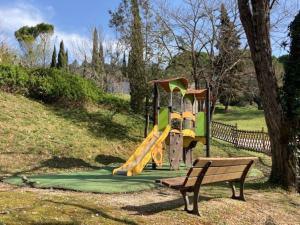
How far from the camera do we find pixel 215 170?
776cm

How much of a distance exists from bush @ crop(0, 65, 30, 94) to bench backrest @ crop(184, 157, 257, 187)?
41.3 feet

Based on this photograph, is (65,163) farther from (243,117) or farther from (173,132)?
(243,117)

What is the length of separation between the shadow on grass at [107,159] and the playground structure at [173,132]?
1.81m

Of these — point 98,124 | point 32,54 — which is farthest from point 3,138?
point 32,54

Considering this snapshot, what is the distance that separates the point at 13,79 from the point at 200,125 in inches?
320

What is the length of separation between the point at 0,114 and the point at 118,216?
34.5ft

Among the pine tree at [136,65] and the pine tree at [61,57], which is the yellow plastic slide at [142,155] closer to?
the pine tree at [136,65]

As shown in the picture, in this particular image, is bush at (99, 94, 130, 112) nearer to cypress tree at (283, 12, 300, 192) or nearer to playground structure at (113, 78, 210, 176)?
playground structure at (113, 78, 210, 176)

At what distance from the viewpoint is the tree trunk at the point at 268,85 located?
437 inches

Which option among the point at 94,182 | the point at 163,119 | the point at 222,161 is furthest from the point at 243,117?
the point at 222,161

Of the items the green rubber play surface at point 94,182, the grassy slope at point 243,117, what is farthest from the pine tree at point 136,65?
the grassy slope at point 243,117

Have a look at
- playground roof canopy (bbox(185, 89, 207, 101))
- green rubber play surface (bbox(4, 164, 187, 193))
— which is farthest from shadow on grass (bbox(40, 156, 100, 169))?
playground roof canopy (bbox(185, 89, 207, 101))

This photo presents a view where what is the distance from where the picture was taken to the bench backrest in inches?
284

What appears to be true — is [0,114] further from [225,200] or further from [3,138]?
[225,200]
